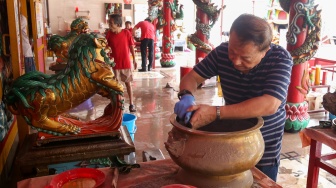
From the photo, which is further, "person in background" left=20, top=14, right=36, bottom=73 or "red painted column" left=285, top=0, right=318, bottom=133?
"red painted column" left=285, top=0, right=318, bottom=133

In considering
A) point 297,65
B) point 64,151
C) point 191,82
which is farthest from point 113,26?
point 191,82

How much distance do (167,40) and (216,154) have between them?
8.07 meters

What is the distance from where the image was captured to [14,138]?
2977 mm

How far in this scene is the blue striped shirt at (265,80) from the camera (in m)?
1.40

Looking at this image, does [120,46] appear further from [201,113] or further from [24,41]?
[201,113]

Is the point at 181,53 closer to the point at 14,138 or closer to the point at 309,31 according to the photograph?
the point at 309,31

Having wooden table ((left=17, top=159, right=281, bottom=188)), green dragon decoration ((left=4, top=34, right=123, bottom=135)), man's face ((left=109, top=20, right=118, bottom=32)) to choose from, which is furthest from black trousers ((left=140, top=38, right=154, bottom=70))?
wooden table ((left=17, top=159, right=281, bottom=188))

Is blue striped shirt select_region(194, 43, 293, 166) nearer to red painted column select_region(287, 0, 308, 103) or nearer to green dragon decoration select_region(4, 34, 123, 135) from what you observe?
green dragon decoration select_region(4, 34, 123, 135)

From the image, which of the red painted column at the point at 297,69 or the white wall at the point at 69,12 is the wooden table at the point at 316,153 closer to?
the red painted column at the point at 297,69

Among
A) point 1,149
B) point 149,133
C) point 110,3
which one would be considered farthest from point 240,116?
point 110,3

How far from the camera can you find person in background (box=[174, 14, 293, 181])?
4.13 feet

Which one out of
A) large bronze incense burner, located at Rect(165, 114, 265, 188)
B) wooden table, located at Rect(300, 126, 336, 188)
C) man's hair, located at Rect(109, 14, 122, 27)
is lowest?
wooden table, located at Rect(300, 126, 336, 188)

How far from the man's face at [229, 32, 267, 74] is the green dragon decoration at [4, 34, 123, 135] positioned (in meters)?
0.94

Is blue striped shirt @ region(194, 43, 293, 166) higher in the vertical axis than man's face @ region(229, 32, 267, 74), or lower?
lower
